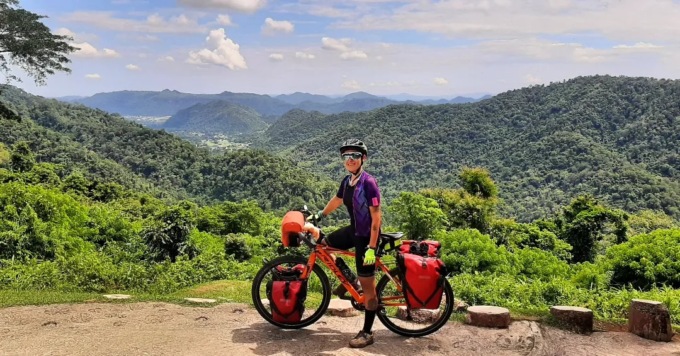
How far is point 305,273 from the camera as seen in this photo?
229 inches

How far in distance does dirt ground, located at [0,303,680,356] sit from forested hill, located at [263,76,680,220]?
97.6m

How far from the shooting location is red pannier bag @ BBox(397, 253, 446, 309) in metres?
5.45

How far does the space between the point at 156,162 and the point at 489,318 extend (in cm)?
11589

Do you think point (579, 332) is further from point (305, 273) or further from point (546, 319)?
point (305, 273)

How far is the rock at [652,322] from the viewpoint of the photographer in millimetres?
5867

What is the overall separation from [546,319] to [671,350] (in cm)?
138

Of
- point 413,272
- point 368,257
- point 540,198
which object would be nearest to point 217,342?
point 368,257

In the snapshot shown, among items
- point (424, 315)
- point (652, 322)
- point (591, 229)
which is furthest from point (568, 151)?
point (424, 315)

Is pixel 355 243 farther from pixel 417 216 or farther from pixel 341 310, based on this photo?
pixel 417 216

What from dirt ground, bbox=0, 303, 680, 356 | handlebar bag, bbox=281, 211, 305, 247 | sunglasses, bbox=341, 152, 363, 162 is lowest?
dirt ground, bbox=0, 303, 680, 356

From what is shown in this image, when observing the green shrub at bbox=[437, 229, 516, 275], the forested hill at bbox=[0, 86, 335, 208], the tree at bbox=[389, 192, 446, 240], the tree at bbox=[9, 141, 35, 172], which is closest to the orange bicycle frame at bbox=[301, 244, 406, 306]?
the green shrub at bbox=[437, 229, 516, 275]

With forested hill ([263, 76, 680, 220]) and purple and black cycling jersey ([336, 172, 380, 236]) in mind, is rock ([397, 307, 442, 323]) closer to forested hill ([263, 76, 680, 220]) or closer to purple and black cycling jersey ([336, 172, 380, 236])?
purple and black cycling jersey ([336, 172, 380, 236])

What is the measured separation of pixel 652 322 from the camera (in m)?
5.90

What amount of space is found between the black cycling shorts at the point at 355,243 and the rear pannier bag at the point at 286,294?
0.53 meters
